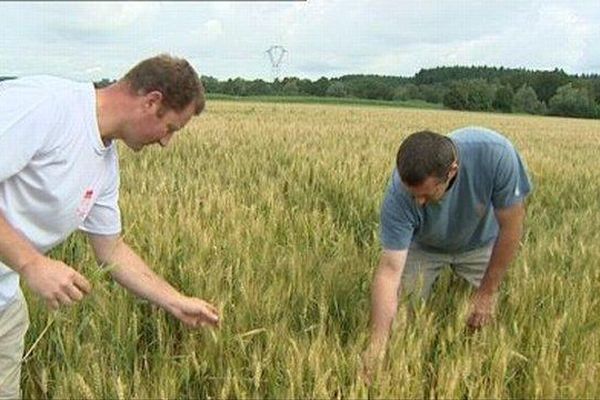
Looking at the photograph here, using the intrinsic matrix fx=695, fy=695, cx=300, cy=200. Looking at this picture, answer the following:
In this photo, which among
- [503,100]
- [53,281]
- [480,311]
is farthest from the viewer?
[503,100]

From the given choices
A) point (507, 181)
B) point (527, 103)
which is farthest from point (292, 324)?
point (527, 103)

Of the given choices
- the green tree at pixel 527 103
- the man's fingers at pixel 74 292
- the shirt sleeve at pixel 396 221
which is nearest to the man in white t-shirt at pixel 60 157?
the man's fingers at pixel 74 292

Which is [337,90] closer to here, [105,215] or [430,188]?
[430,188]

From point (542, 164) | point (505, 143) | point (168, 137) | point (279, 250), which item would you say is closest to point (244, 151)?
point (542, 164)

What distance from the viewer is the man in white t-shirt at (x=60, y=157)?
1746mm

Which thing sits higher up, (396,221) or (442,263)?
(396,221)

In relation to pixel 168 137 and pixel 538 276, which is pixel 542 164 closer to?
pixel 538 276

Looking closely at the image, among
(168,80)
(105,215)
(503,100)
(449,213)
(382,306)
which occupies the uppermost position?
(168,80)

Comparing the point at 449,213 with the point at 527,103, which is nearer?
the point at 449,213

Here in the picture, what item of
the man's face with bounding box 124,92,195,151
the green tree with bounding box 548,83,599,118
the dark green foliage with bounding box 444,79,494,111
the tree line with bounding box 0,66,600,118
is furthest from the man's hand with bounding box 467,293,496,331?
the green tree with bounding box 548,83,599,118

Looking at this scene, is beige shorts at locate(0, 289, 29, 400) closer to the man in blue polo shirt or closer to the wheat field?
the wheat field

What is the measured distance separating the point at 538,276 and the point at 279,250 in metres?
1.17

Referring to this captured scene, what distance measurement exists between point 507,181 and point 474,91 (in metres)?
66.4

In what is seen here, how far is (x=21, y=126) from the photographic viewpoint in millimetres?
1765
